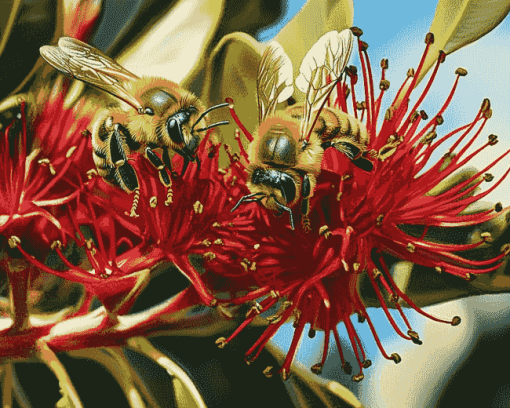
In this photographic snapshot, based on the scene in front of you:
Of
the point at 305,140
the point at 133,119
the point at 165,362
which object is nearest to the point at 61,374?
the point at 165,362

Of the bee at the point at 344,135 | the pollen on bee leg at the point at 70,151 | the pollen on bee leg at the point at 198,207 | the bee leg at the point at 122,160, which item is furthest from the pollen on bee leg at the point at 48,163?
the bee at the point at 344,135

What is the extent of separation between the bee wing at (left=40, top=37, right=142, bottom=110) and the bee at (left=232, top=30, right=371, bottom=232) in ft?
0.67

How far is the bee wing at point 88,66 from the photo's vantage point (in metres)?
0.82

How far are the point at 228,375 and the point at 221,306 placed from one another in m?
0.15

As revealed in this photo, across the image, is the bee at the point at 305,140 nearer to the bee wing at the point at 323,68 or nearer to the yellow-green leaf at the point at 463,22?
the bee wing at the point at 323,68

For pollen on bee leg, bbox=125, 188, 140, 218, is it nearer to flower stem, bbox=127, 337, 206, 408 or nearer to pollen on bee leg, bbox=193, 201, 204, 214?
pollen on bee leg, bbox=193, 201, 204, 214

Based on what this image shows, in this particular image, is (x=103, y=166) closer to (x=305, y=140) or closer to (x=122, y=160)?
(x=122, y=160)

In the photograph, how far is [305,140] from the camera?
701mm

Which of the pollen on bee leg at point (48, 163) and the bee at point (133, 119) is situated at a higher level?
the bee at point (133, 119)

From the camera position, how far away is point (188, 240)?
0.81 m

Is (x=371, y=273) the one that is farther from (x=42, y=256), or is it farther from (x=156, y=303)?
(x=42, y=256)

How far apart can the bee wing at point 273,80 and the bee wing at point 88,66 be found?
163 mm

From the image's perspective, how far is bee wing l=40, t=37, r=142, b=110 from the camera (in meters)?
0.82

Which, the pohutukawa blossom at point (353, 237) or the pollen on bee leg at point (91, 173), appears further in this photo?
the pollen on bee leg at point (91, 173)
